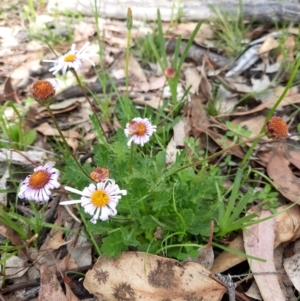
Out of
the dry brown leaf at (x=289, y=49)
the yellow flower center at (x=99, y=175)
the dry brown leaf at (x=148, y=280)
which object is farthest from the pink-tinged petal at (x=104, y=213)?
the dry brown leaf at (x=289, y=49)

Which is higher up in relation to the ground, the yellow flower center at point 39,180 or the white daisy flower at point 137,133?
the white daisy flower at point 137,133

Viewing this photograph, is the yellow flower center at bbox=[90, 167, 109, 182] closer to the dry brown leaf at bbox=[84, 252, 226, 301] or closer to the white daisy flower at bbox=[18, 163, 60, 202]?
the white daisy flower at bbox=[18, 163, 60, 202]

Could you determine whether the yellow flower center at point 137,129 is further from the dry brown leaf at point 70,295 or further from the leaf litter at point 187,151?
the dry brown leaf at point 70,295

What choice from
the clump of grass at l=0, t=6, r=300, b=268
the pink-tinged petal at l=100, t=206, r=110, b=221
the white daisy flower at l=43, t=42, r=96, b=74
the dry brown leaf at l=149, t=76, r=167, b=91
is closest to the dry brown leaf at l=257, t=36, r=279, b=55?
the dry brown leaf at l=149, t=76, r=167, b=91

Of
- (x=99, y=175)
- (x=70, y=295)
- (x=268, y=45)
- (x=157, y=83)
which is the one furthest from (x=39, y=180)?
(x=268, y=45)

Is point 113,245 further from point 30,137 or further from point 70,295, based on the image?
point 30,137

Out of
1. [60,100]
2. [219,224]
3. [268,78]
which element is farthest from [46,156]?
[268,78]
